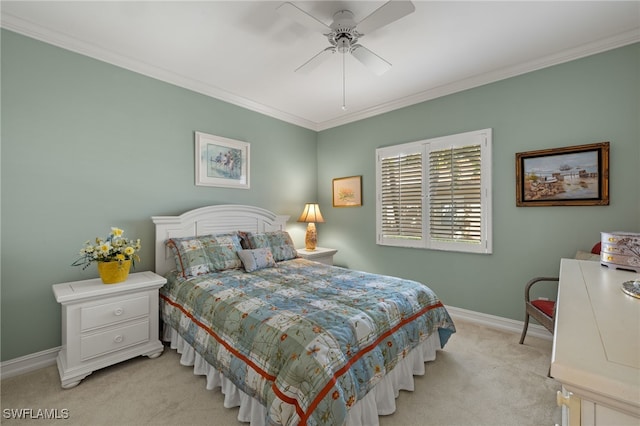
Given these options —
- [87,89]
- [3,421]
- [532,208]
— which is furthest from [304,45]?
[3,421]

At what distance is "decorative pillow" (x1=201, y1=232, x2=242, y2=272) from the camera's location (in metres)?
2.80

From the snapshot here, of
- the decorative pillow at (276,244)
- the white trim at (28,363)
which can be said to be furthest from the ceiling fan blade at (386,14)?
the white trim at (28,363)

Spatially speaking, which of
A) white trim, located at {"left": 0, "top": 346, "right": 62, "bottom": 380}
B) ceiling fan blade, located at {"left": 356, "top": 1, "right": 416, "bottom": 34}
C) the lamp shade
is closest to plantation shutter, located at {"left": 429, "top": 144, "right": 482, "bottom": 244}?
the lamp shade

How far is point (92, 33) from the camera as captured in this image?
2379 millimetres

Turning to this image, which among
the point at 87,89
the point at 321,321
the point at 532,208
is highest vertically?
the point at 87,89

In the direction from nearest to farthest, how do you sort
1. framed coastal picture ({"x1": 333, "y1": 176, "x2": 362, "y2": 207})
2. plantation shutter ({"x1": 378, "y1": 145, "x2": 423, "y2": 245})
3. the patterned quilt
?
the patterned quilt < plantation shutter ({"x1": 378, "y1": 145, "x2": 423, "y2": 245}) < framed coastal picture ({"x1": 333, "y1": 176, "x2": 362, "y2": 207})

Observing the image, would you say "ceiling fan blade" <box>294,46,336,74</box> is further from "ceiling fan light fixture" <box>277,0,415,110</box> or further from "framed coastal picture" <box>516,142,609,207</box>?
"framed coastal picture" <box>516,142,609,207</box>

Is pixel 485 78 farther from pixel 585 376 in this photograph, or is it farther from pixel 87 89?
pixel 87 89

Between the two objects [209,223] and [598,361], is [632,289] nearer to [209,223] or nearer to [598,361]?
[598,361]

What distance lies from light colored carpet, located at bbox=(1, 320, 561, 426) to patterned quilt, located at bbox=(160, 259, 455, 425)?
0.30m

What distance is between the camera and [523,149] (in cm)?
288

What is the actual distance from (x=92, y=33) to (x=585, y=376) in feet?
11.8

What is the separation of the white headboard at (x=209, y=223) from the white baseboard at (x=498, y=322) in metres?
2.55

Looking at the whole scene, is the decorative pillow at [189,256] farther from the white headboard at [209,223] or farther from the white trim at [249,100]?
the white trim at [249,100]
